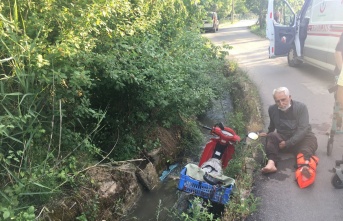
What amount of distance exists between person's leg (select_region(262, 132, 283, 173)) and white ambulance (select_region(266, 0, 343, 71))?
4497 millimetres

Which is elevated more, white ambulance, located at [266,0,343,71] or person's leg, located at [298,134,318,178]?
white ambulance, located at [266,0,343,71]

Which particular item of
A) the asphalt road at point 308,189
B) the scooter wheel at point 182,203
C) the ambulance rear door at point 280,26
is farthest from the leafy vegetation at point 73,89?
the ambulance rear door at point 280,26

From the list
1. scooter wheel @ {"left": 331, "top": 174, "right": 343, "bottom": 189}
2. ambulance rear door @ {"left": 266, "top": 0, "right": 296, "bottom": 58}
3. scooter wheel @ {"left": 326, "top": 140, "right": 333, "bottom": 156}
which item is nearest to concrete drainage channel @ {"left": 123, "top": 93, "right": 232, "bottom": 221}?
scooter wheel @ {"left": 331, "top": 174, "right": 343, "bottom": 189}

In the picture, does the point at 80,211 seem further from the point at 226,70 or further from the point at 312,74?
the point at 312,74

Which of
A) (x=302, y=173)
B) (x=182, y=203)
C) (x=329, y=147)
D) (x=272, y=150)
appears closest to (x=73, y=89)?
(x=182, y=203)

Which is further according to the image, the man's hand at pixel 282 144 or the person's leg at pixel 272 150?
the man's hand at pixel 282 144

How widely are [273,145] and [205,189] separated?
1632 millimetres

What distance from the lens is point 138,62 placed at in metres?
4.70

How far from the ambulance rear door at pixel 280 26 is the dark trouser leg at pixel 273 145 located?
698cm

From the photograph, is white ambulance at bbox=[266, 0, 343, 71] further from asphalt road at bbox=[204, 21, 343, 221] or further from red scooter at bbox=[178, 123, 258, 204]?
red scooter at bbox=[178, 123, 258, 204]

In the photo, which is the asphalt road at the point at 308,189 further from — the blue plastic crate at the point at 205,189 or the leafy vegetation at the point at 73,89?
the leafy vegetation at the point at 73,89

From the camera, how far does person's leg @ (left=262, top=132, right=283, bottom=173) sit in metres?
4.67

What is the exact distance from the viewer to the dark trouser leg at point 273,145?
16.1 ft

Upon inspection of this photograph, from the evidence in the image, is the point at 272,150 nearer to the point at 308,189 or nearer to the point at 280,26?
the point at 308,189
